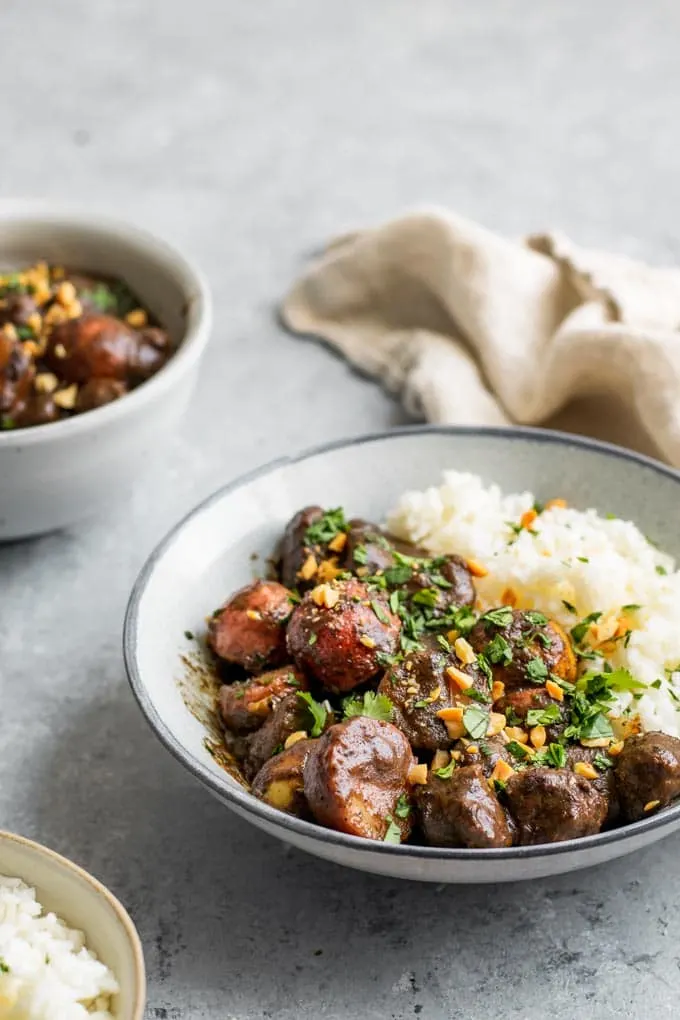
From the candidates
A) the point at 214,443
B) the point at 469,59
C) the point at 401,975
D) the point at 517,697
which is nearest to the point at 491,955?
the point at 401,975

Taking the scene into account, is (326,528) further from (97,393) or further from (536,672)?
(97,393)

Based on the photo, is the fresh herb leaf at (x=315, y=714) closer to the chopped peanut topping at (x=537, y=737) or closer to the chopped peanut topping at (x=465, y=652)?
the chopped peanut topping at (x=465, y=652)

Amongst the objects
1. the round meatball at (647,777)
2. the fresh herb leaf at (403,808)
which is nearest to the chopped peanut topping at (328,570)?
the fresh herb leaf at (403,808)

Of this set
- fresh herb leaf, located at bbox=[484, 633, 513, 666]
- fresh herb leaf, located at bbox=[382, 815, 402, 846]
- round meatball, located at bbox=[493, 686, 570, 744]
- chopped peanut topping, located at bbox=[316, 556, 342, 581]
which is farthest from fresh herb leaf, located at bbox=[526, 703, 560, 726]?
chopped peanut topping, located at bbox=[316, 556, 342, 581]

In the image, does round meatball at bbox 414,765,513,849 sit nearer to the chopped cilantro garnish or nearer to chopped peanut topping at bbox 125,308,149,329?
the chopped cilantro garnish

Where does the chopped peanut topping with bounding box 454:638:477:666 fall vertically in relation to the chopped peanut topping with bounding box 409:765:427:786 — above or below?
above

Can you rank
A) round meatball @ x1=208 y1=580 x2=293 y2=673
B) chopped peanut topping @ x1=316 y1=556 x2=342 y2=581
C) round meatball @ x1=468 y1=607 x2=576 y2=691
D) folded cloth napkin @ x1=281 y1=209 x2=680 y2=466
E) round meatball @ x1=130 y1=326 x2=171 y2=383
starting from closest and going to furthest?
round meatball @ x1=468 y1=607 x2=576 y2=691
round meatball @ x1=208 y1=580 x2=293 y2=673
chopped peanut topping @ x1=316 y1=556 x2=342 y2=581
round meatball @ x1=130 y1=326 x2=171 y2=383
folded cloth napkin @ x1=281 y1=209 x2=680 y2=466

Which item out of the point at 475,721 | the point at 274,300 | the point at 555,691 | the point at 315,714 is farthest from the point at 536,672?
the point at 274,300

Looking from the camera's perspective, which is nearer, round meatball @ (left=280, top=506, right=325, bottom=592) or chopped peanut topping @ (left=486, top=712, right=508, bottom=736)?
chopped peanut topping @ (left=486, top=712, right=508, bottom=736)
